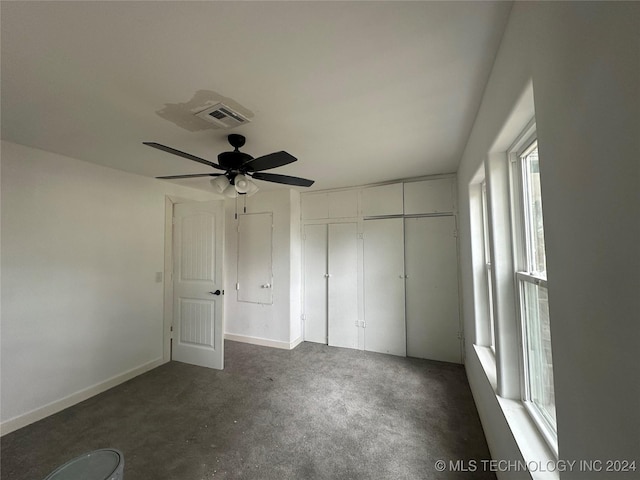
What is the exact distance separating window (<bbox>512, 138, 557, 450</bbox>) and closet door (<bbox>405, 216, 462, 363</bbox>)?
1791 mm

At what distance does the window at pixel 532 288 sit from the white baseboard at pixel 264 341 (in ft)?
9.38

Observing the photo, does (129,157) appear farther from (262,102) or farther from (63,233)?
(262,102)

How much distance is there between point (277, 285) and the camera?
3.76 meters

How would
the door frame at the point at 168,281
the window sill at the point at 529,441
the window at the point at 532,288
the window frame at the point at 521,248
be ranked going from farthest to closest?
1. the door frame at the point at 168,281
2. the window frame at the point at 521,248
3. the window at the point at 532,288
4. the window sill at the point at 529,441

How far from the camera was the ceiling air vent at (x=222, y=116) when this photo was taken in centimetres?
161

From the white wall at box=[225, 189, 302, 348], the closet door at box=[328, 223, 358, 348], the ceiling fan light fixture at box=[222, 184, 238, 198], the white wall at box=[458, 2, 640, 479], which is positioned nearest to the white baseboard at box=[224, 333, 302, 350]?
the white wall at box=[225, 189, 302, 348]

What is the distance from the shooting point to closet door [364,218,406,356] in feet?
11.0

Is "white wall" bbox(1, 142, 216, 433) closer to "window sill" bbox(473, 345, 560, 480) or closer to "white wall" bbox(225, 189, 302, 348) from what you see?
"white wall" bbox(225, 189, 302, 348)

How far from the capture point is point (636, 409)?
0.47 metres

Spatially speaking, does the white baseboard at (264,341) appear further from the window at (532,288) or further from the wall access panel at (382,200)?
the window at (532,288)

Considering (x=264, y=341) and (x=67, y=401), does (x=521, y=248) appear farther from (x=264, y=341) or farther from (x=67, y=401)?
(x=67, y=401)

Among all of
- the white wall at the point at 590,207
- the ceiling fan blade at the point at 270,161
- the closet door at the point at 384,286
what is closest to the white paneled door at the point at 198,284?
the ceiling fan blade at the point at 270,161

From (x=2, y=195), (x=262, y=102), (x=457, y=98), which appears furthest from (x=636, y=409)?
(x=2, y=195)

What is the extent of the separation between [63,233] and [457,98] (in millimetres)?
3567
